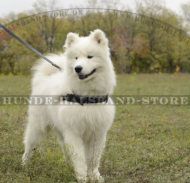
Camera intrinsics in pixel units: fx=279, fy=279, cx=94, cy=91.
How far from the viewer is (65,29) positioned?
9.55m

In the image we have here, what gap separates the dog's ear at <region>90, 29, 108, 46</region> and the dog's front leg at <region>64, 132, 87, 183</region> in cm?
121

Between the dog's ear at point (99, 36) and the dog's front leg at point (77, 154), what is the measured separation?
1.21 metres

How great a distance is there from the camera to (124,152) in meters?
4.66

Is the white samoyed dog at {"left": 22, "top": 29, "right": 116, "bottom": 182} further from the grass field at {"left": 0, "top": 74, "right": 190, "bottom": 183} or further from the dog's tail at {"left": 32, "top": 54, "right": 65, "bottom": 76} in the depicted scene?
the dog's tail at {"left": 32, "top": 54, "right": 65, "bottom": 76}

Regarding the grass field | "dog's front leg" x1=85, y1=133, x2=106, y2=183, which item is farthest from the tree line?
"dog's front leg" x1=85, y1=133, x2=106, y2=183

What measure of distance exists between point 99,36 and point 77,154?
4.86 ft

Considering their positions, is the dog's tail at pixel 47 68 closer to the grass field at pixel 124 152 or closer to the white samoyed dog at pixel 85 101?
the white samoyed dog at pixel 85 101

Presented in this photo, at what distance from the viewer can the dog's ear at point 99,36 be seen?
3.50 metres

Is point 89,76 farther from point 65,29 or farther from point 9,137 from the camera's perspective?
point 65,29

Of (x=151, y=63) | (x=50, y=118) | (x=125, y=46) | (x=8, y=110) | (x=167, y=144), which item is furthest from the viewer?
(x=151, y=63)

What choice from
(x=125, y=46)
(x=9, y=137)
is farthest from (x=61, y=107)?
(x=125, y=46)

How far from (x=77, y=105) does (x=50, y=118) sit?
0.73m

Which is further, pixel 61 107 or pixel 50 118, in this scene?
pixel 50 118

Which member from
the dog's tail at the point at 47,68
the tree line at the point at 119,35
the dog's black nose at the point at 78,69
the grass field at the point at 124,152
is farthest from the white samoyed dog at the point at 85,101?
the tree line at the point at 119,35
